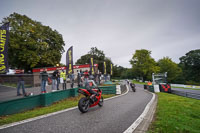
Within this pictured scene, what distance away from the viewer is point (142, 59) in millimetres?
41000

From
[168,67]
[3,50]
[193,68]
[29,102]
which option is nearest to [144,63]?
[168,67]

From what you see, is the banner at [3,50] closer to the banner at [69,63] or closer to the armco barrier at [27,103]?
the armco barrier at [27,103]

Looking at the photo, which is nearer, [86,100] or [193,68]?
[86,100]

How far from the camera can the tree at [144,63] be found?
128ft

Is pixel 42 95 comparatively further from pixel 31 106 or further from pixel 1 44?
pixel 1 44

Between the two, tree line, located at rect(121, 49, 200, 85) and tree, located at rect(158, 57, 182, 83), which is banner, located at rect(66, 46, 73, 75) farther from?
tree, located at rect(158, 57, 182, 83)

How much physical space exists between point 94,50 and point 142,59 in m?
31.2

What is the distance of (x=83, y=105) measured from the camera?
436 centimetres

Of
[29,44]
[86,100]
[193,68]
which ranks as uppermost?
[29,44]

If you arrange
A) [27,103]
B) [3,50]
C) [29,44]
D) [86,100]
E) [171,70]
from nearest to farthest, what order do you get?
1. [86,100]
2. [27,103]
3. [3,50]
4. [29,44]
5. [171,70]

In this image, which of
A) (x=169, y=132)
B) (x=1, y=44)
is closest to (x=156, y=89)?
(x=169, y=132)

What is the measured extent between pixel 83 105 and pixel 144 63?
39681 mm

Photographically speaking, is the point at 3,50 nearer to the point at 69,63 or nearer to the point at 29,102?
the point at 29,102

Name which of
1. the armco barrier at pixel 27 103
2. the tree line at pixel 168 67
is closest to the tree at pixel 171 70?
the tree line at pixel 168 67
